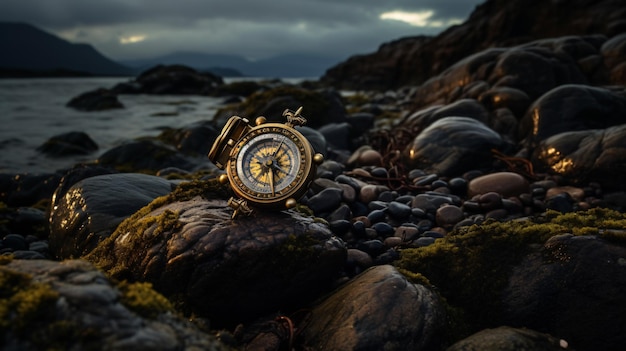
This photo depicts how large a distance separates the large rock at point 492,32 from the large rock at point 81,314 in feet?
54.2

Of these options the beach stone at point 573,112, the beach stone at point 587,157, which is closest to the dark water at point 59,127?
the beach stone at point 587,157

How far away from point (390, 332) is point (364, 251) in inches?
67.3

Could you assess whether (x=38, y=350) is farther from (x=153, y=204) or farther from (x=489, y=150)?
(x=489, y=150)

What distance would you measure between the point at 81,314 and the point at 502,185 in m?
5.89

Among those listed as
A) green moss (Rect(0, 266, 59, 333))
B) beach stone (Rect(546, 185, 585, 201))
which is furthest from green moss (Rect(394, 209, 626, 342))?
green moss (Rect(0, 266, 59, 333))

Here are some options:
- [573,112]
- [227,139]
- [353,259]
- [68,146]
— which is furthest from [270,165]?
[68,146]

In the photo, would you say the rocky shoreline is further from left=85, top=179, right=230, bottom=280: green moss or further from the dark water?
the dark water

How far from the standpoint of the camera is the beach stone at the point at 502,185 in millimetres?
6241

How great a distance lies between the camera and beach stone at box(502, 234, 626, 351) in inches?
122

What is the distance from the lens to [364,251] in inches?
181

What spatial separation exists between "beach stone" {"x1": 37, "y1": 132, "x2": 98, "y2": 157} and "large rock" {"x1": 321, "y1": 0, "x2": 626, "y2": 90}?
17.8 m

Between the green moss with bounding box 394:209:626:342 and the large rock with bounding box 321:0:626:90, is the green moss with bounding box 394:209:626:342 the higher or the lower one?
the lower one

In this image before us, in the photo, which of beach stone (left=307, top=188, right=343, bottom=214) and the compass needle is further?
beach stone (left=307, top=188, right=343, bottom=214)

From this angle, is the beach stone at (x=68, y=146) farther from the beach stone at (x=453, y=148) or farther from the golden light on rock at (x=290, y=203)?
the golden light on rock at (x=290, y=203)
